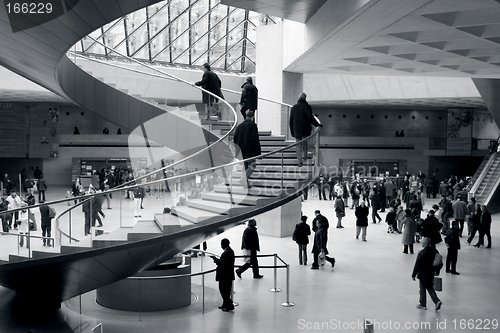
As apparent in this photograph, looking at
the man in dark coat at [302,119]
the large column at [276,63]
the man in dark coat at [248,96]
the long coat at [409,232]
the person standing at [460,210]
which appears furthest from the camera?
the large column at [276,63]

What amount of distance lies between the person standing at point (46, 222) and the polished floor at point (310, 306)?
63 cm

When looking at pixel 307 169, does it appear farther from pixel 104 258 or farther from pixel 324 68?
pixel 324 68

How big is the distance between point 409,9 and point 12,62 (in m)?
10.5

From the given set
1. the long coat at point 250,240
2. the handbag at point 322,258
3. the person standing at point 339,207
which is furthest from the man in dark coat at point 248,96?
the person standing at point 339,207

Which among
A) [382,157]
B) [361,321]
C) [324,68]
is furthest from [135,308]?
[382,157]

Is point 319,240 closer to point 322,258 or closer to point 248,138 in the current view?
point 322,258

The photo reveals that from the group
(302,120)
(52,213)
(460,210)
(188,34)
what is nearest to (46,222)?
(52,213)

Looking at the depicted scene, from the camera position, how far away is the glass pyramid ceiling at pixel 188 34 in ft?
128

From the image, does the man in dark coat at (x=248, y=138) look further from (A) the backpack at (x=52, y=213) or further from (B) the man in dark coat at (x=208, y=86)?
(B) the man in dark coat at (x=208, y=86)

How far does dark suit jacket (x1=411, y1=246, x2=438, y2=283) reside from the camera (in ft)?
38.0

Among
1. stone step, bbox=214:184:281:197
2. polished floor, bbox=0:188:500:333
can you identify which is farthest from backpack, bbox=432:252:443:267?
stone step, bbox=214:184:281:197

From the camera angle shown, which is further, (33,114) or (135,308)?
(33,114)

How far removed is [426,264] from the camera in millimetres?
11672

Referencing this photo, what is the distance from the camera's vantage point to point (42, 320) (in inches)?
459
